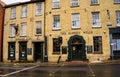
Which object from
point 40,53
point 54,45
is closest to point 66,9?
point 54,45

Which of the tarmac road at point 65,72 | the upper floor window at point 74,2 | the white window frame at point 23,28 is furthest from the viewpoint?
the white window frame at point 23,28

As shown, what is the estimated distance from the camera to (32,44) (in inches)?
1350

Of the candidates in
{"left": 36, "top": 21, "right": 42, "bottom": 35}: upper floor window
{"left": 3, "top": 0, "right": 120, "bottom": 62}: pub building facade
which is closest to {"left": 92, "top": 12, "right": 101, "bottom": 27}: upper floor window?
{"left": 3, "top": 0, "right": 120, "bottom": 62}: pub building facade

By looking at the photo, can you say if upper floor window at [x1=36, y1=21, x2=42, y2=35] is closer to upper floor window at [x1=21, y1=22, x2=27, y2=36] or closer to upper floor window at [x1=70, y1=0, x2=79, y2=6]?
upper floor window at [x1=21, y1=22, x2=27, y2=36]

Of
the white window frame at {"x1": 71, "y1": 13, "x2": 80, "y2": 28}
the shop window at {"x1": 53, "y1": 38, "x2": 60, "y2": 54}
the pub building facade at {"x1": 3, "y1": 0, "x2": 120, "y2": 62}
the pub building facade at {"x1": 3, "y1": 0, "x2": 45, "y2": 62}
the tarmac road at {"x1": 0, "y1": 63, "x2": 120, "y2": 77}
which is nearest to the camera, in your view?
the tarmac road at {"x1": 0, "y1": 63, "x2": 120, "y2": 77}

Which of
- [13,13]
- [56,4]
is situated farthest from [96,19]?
[13,13]

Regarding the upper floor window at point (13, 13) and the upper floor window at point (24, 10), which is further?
the upper floor window at point (13, 13)

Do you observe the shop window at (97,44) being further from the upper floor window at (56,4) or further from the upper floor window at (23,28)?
the upper floor window at (23,28)

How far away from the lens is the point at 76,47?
32.1 metres

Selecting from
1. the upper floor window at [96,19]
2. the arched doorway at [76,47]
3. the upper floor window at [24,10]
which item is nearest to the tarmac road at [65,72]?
the arched doorway at [76,47]

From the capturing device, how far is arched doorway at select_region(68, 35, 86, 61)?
31375 mm

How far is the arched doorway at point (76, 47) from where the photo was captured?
3138 cm

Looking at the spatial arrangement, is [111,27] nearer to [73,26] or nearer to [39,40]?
[73,26]

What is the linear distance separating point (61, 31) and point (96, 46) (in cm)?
567
